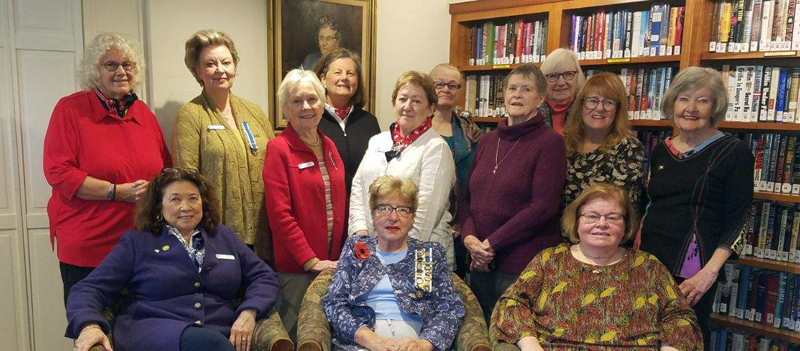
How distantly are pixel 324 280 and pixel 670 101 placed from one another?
1.59 m

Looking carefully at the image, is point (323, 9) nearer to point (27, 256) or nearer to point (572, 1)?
point (572, 1)

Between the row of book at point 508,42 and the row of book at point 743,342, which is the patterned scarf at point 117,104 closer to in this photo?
the row of book at point 508,42

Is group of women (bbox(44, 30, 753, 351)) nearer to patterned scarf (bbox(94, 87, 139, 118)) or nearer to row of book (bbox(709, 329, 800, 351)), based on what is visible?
patterned scarf (bbox(94, 87, 139, 118))

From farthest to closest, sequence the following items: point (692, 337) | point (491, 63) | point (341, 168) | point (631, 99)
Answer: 1. point (491, 63)
2. point (631, 99)
3. point (341, 168)
4. point (692, 337)

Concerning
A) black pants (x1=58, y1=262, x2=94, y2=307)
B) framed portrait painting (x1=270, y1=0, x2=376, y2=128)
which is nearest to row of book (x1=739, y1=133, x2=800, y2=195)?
framed portrait painting (x1=270, y1=0, x2=376, y2=128)

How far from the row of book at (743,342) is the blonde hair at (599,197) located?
57.9 inches

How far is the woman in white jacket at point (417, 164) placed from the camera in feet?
7.99

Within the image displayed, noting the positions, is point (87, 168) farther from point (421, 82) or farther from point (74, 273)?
point (421, 82)

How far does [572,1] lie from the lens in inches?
136

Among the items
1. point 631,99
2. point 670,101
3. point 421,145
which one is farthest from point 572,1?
point 421,145

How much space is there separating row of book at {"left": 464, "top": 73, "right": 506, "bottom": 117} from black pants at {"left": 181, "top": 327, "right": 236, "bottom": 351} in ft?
8.15

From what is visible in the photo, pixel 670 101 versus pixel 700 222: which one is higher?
pixel 670 101

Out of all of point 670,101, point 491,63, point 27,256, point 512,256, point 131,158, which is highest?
point 491,63

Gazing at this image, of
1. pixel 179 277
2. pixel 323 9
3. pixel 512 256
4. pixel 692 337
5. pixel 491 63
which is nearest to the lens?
pixel 692 337
